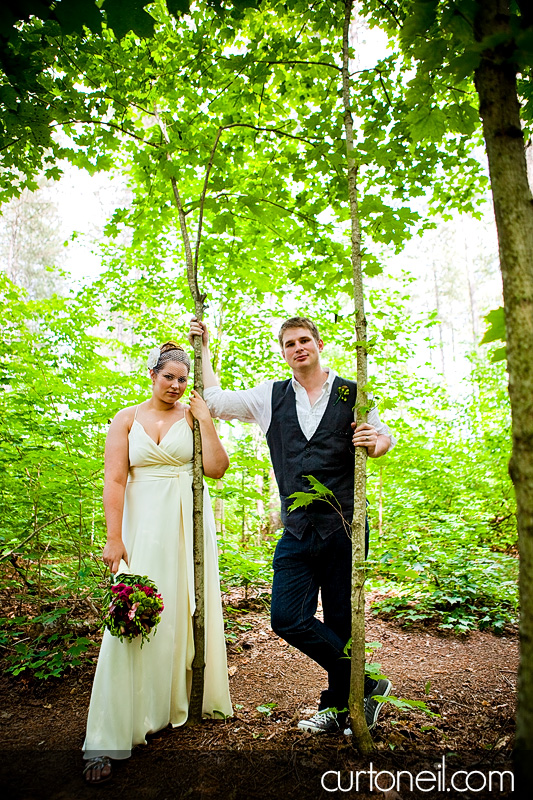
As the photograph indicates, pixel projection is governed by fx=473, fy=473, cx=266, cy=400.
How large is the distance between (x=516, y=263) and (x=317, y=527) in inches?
65.0

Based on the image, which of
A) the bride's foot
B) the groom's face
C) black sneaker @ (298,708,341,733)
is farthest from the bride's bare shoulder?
black sneaker @ (298,708,341,733)

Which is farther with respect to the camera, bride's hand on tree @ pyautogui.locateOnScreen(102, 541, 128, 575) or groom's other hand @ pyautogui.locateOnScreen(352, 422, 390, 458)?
bride's hand on tree @ pyautogui.locateOnScreen(102, 541, 128, 575)

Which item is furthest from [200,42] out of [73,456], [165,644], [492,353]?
[165,644]

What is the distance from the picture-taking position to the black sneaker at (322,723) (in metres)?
2.28

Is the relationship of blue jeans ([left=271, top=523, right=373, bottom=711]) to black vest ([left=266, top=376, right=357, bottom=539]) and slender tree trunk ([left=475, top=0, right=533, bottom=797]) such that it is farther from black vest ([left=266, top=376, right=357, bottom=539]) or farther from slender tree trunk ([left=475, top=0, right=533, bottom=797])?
slender tree trunk ([left=475, top=0, right=533, bottom=797])

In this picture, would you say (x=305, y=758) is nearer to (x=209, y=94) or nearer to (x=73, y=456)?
(x=73, y=456)

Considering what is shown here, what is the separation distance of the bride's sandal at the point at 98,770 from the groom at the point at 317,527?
91 centimetres

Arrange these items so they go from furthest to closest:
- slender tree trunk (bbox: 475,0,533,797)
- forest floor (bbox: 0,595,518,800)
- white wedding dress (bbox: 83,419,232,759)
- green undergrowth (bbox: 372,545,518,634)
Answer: green undergrowth (bbox: 372,545,518,634)
white wedding dress (bbox: 83,419,232,759)
forest floor (bbox: 0,595,518,800)
slender tree trunk (bbox: 475,0,533,797)

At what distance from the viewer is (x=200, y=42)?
8.67 ft

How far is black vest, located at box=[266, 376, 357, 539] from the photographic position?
2393 millimetres

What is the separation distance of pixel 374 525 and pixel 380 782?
16.6 ft

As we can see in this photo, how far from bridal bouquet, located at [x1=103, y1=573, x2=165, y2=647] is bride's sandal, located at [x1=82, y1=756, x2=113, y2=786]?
0.47 meters

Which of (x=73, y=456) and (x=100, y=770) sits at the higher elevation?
(x=73, y=456)

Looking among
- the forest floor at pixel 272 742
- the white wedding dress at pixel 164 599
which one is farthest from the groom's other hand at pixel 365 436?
the forest floor at pixel 272 742
